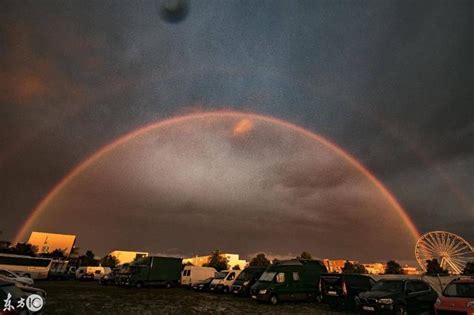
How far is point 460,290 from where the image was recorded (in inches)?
445

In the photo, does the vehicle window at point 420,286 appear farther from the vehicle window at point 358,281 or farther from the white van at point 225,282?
the white van at point 225,282

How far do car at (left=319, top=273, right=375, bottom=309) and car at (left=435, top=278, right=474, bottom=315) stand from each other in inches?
209

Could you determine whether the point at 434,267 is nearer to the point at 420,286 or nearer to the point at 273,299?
the point at 273,299

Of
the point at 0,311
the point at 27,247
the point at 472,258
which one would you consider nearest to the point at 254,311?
the point at 0,311

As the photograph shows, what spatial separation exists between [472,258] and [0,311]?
55274 mm

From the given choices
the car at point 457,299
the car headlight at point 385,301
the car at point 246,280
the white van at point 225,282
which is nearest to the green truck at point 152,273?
the white van at point 225,282

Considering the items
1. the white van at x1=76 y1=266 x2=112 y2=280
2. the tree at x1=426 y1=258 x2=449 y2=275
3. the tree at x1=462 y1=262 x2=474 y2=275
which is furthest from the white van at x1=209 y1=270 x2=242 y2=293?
the tree at x1=462 y1=262 x2=474 y2=275

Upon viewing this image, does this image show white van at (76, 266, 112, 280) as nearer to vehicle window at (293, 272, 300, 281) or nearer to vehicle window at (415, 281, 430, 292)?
vehicle window at (293, 272, 300, 281)

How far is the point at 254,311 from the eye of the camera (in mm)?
15344

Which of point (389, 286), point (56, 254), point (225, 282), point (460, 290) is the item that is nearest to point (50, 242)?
point (56, 254)

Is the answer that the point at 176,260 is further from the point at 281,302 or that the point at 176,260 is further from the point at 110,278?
the point at 281,302

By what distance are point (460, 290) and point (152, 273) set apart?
1027 inches

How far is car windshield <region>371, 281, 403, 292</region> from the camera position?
537 inches

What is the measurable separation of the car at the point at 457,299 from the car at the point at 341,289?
5317 mm
